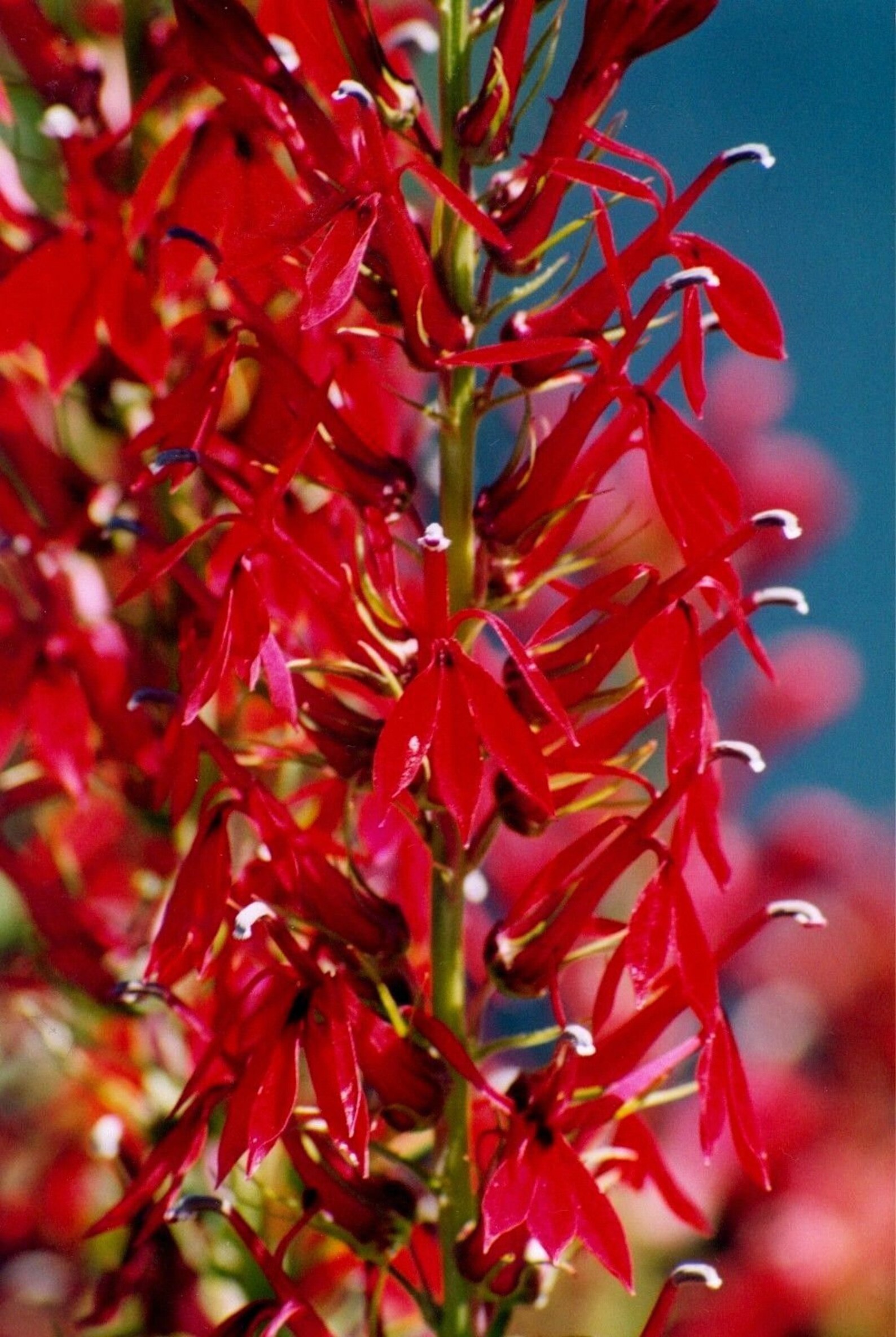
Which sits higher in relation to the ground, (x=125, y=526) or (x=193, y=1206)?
(x=125, y=526)

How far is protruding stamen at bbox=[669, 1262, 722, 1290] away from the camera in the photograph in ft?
1.38

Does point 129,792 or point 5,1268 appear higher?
point 129,792

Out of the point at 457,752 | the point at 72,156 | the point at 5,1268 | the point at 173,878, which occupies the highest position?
the point at 72,156

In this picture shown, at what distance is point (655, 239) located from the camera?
406 millimetres

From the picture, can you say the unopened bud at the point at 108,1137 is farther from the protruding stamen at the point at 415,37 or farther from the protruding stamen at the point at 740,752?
the protruding stamen at the point at 415,37

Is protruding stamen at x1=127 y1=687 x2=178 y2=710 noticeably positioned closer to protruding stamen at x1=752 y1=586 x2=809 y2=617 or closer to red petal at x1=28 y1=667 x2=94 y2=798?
red petal at x1=28 y1=667 x2=94 y2=798

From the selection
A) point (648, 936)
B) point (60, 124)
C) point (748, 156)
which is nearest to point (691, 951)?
point (648, 936)

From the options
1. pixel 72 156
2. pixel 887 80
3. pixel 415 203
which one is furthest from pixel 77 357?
pixel 887 80

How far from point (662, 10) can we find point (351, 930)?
0.27 meters

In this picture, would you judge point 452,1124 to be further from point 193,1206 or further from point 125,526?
point 125,526

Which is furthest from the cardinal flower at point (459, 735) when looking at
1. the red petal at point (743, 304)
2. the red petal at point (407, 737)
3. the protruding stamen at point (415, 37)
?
the protruding stamen at point (415, 37)

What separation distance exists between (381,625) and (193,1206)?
0.18m

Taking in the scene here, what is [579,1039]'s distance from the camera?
400 mm

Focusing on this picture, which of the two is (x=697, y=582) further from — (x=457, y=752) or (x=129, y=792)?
(x=129, y=792)
